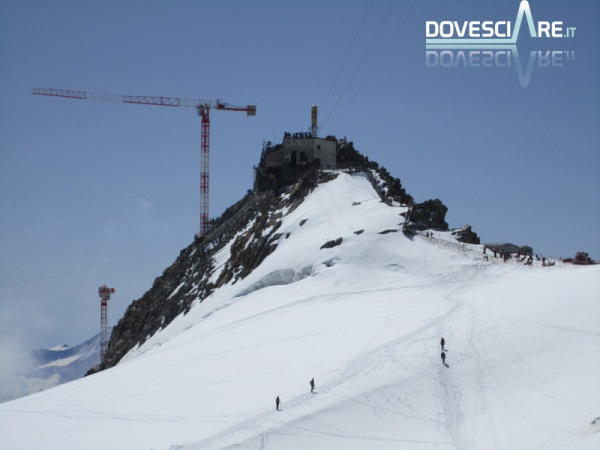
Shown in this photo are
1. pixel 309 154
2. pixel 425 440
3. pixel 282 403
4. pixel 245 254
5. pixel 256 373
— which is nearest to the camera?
pixel 425 440

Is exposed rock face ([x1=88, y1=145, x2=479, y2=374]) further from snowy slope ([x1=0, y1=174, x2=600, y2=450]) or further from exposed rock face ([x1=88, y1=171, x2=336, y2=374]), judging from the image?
snowy slope ([x1=0, y1=174, x2=600, y2=450])

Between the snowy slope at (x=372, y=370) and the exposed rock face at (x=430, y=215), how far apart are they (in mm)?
4102

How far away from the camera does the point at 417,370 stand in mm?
34031

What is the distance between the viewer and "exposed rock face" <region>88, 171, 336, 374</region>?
243ft

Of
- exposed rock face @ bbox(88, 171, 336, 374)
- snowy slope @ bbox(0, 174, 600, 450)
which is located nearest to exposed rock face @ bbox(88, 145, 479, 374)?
exposed rock face @ bbox(88, 171, 336, 374)

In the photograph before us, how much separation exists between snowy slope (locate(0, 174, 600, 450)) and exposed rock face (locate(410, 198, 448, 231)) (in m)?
4.10

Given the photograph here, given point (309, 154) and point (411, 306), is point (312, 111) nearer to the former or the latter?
point (309, 154)

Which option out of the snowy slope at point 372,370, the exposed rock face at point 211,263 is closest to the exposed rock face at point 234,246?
the exposed rock face at point 211,263

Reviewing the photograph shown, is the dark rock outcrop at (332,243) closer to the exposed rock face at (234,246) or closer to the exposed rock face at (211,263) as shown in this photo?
the exposed rock face at (234,246)

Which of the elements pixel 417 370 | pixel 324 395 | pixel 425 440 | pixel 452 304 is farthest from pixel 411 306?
pixel 425 440

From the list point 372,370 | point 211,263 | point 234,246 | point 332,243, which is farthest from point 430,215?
point 372,370

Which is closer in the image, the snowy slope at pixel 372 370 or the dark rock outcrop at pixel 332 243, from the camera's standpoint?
the snowy slope at pixel 372 370

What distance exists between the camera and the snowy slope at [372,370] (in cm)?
2925

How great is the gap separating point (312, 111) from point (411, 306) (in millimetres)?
57320
